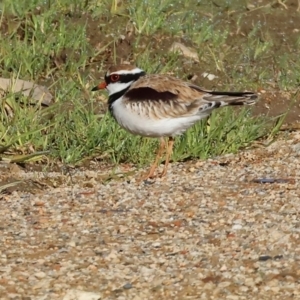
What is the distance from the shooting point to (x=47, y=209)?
6.16 metres

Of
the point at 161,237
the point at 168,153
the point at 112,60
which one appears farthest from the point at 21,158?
the point at 112,60

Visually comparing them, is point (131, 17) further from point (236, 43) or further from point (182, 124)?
point (182, 124)

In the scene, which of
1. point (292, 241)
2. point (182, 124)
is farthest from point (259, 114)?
point (292, 241)

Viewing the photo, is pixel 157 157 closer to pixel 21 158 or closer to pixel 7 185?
pixel 21 158

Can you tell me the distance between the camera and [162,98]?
23.7ft

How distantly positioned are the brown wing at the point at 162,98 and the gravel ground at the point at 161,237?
50 centimetres

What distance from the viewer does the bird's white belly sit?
7105 millimetres

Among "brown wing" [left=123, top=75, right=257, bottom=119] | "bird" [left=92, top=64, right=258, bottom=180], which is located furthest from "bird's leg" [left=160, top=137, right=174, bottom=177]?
"brown wing" [left=123, top=75, right=257, bottom=119]

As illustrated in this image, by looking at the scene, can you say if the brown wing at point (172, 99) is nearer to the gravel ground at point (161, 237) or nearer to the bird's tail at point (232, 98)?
the bird's tail at point (232, 98)

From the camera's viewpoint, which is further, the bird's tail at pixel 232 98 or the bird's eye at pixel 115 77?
the bird's eye at pixel 115 77

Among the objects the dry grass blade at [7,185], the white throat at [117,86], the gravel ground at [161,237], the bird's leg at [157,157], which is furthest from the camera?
the white throat at [117,86]

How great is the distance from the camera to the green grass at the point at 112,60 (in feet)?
25.0

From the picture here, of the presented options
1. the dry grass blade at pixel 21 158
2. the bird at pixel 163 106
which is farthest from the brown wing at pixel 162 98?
the dry grass blade at pixel 21 158

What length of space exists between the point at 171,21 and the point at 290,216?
4719 mm
